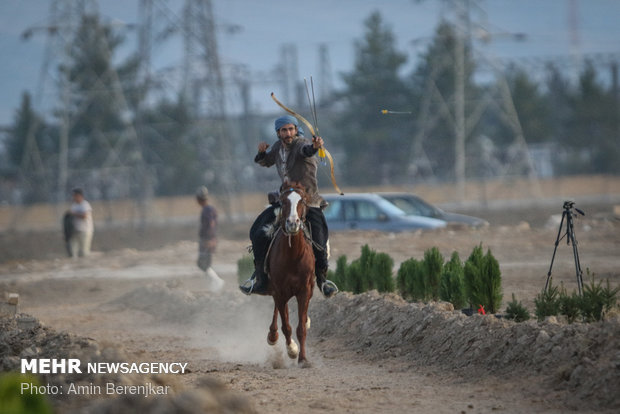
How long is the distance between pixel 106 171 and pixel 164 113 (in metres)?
20.7

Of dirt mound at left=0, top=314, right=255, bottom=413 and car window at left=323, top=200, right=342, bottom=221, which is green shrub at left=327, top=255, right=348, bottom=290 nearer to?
dirt mound at left=0, top=314, right=255, bottom=413

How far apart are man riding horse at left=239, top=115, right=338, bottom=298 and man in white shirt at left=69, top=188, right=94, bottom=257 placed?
1308 centimetres

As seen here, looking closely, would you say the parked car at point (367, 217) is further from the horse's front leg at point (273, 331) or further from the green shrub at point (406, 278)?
the horse's front leg at point (273, 331)

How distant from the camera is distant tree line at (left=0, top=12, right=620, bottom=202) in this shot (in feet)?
197

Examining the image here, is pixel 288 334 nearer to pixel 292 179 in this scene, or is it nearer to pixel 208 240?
pixel 292 179

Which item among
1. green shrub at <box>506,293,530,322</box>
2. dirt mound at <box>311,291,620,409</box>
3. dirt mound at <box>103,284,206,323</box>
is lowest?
dirt mound at <box>103,284,206,323</box>

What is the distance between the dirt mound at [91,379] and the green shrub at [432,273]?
4.63m

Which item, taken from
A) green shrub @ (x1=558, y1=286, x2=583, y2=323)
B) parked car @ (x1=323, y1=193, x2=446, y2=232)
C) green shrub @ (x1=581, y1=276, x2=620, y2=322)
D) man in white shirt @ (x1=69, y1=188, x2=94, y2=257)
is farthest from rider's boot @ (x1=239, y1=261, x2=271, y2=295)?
man in white shirt @ (x1=69, y1=188, x2=94, y2=257)

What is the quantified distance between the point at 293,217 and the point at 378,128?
54802 millimetres

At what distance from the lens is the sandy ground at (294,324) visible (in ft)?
26.4

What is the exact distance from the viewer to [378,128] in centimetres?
6412

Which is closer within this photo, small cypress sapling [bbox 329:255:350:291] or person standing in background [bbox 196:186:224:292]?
small cypress sapling [bbox 329:255:350:291]

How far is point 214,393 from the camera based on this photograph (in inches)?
234

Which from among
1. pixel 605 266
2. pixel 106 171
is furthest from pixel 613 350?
pixel 106 171
